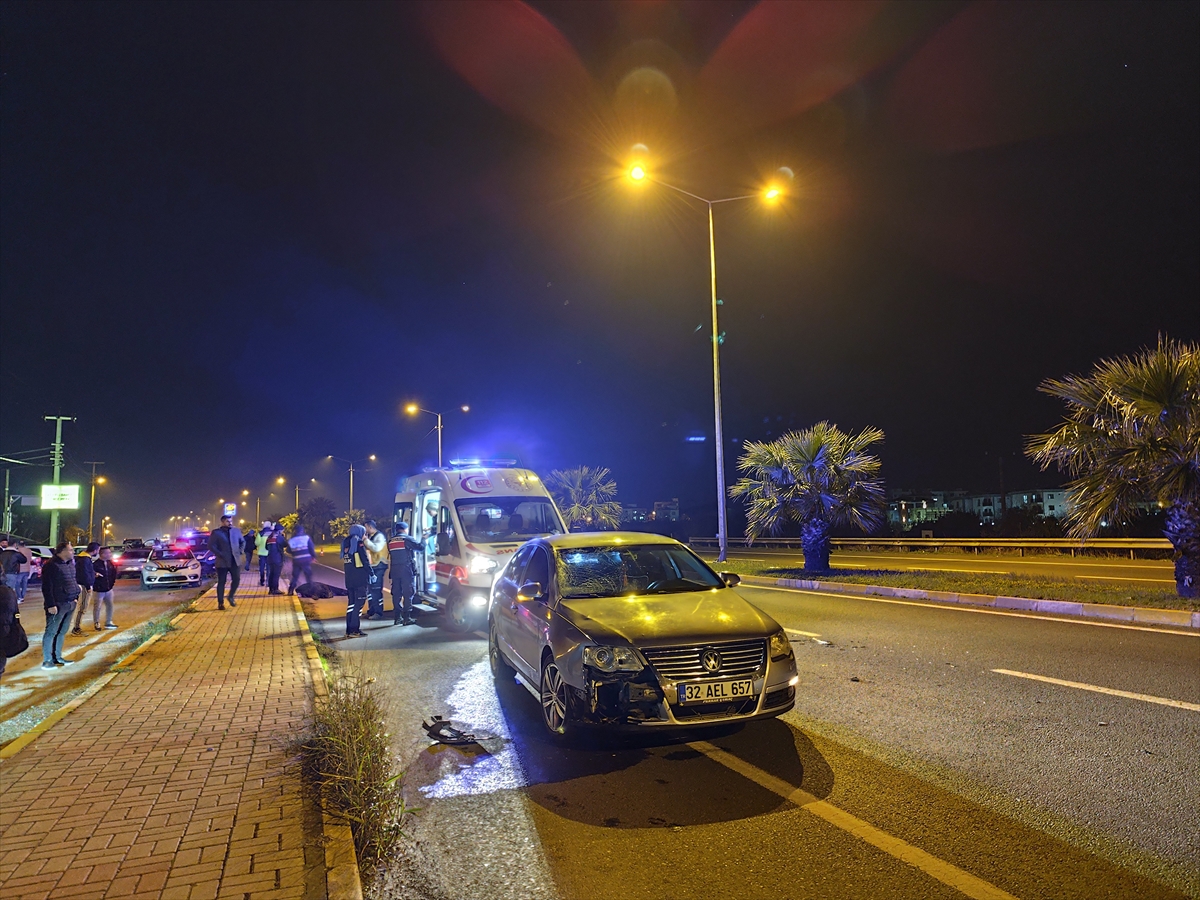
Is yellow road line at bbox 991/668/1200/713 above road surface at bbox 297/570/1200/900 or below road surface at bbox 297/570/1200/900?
above

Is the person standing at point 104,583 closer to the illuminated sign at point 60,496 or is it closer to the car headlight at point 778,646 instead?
the car headlight at point 778,646

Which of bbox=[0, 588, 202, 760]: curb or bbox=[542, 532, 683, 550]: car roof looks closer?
bbox=[0, 588, 202, 760]: curb

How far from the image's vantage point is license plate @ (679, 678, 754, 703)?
5.05m

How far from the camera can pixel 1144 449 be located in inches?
472

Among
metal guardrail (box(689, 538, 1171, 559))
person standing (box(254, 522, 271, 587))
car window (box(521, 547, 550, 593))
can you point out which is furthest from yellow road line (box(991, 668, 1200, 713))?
person standing (box(254, 522, 271, 587))

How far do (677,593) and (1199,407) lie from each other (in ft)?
33.2

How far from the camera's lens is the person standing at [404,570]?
13.2 m

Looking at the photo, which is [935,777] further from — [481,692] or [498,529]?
[498,529]

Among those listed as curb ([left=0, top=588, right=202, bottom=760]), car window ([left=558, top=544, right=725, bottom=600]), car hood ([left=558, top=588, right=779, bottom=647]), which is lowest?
curb ([left=0, top=588, right=202, bottom=760])

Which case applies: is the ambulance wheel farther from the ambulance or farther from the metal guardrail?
the metal guardrail

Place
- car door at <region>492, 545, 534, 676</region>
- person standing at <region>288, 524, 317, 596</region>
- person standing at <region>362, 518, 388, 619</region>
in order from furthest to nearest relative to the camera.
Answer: person standing at <region>288, 524, 317, 596</region>, person standing at <region>362, 518, 388, 619</region>, car door at <region>492, 545, 534, 676</region>

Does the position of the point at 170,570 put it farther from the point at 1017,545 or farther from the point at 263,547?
the point at 1017,545

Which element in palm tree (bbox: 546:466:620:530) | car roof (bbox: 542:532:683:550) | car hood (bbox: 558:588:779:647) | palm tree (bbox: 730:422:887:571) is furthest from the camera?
palm tree (bbox: 546:466:620:530)

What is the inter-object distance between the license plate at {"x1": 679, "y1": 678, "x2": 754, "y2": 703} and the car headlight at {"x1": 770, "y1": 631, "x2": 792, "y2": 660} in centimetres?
30
